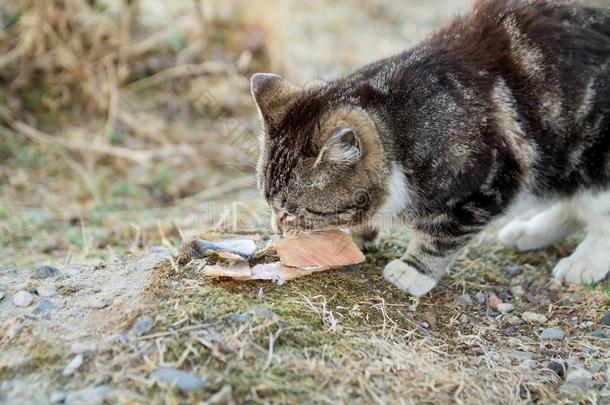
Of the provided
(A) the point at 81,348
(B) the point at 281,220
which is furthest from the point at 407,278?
(A) the point at 81,348

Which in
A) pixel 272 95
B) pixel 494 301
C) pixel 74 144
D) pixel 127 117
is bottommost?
pixel 494 301

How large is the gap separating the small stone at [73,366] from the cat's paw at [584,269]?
266 centimetres

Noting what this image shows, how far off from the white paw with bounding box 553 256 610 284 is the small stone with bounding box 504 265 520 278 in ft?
0.72

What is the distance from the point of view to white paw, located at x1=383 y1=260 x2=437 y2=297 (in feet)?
10.9

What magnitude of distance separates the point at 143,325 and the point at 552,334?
1.95 meters

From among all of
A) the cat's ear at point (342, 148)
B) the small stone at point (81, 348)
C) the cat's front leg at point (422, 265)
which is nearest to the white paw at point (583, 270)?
the cat's front leg at point (422, 265)

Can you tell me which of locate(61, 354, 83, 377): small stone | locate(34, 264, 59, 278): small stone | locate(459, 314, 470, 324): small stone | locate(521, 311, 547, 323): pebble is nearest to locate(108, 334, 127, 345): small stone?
locate(61, 354, 83, 377): small stone

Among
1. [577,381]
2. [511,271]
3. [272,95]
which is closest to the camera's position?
[577,381]

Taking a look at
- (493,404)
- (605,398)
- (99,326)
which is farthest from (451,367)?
(99,326)

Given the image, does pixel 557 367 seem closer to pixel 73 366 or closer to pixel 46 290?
pixel 73 366

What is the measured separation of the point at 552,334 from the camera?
125 inches

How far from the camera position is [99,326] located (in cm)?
264

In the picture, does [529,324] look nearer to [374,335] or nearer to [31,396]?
[374,335]

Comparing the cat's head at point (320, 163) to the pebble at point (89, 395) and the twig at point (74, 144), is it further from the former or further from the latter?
the twig at point (74, 144)
